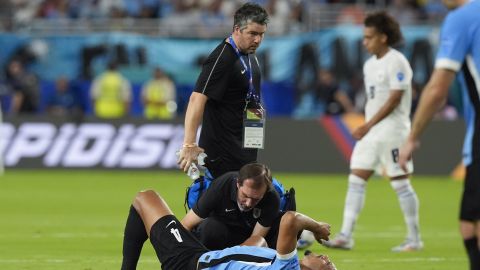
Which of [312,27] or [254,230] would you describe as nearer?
[254,230]

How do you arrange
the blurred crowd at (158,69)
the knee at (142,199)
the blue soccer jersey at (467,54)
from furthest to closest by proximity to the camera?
the blurred crowd at (158,69), the knee at (142,199), the blue soccer jersey at (467,54)

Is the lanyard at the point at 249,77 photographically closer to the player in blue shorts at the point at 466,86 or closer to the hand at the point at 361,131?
the hand at the point at 361,131

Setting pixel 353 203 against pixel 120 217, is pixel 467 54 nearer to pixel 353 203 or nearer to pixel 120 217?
pixel 353 203

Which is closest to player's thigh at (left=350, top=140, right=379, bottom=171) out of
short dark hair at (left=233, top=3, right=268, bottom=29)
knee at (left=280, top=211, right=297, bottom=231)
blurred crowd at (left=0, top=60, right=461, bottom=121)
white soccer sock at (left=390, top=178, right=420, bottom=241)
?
white soccer sock at (left=390, top=178, right=420, bottom=241)

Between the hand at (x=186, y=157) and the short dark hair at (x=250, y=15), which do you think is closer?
the hand at (x=186, y=157)

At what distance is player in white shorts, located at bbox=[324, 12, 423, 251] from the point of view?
40.7 feet

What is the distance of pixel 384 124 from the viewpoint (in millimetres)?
12656

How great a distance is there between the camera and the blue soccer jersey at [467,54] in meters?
7.05

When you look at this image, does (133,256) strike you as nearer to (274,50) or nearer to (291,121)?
(291,121)

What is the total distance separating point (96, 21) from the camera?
1196 inches

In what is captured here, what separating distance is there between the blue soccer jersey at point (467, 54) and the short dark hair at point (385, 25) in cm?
521

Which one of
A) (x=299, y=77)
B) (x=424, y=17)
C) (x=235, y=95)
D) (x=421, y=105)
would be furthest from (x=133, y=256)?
(x=424, y=17)

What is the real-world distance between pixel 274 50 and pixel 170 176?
20.0ft

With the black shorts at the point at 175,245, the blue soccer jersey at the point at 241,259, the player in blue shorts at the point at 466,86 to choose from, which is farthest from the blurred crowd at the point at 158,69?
the player in blue shorts at the point at 466,86
